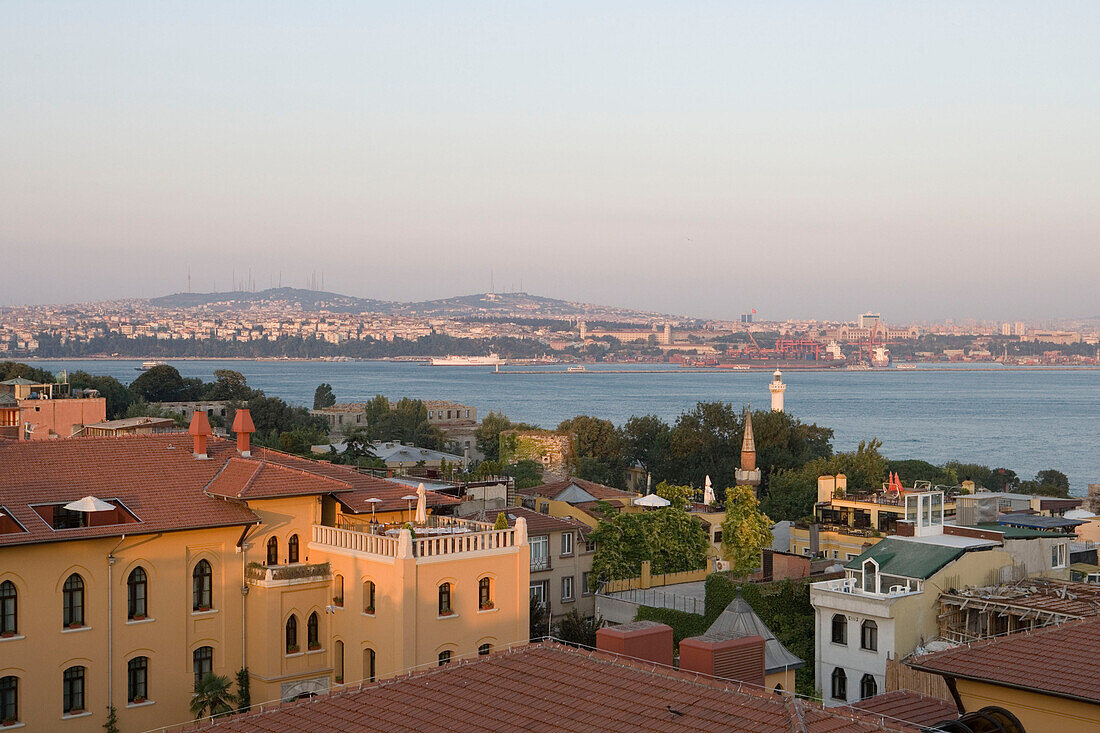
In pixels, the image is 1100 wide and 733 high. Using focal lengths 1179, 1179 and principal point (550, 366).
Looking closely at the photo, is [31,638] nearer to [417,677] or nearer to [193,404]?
[417,677]

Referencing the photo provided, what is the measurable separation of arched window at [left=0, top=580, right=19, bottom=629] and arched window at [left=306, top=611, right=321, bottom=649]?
3.82 meters

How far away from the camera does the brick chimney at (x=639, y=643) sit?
945 cm

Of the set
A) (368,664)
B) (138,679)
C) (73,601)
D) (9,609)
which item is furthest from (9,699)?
(368,664)

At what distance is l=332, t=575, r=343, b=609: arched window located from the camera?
16.3 meters

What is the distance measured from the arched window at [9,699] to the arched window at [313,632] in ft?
12.4

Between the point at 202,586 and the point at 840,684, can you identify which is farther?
the point at 840,684

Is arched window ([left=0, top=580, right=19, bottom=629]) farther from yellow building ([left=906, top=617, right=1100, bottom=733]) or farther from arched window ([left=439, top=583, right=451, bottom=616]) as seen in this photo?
yellow building ([left=906, top=617, right=1100, bottom=733])

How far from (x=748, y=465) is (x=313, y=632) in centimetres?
3889

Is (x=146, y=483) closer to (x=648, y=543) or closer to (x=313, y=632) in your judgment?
(x=313, y=632)

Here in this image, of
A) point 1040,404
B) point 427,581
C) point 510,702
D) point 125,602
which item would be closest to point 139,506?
point 125,602

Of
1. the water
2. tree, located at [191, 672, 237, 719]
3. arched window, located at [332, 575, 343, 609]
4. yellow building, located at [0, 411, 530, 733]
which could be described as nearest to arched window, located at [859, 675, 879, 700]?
yellow building, located at [0, 411, 530, 733]

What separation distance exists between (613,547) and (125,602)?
47.1 feet

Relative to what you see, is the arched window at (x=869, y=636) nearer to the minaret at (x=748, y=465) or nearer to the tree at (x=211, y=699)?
the tree at (x=211, y=699)

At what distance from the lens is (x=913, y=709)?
9.20 metres
